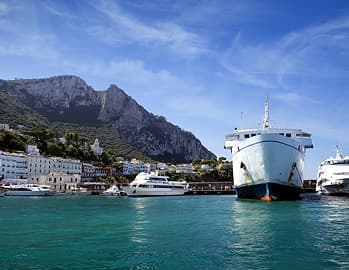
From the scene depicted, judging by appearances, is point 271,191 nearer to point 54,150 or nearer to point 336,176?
point 336,176

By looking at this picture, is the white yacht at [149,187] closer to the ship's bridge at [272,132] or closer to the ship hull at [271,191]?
the ship's bridge at [272,132]

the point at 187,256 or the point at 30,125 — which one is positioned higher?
the point at 30,125

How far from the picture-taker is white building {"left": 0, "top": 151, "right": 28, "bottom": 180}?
114312mm

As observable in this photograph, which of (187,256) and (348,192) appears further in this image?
(348,192)

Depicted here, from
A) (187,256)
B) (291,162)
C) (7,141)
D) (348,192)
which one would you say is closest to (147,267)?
(187,256)

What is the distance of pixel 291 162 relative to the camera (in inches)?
1919

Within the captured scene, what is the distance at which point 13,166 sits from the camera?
118 metres

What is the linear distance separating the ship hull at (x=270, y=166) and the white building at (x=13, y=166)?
83.9 meters

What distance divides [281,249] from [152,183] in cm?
7713

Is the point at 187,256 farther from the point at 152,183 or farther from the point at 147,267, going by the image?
the point at 152,183

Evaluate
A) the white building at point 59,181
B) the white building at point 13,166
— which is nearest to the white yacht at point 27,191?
the white building at point 13,166

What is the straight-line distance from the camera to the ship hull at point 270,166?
155 ft

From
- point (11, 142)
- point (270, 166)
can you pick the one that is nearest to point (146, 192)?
point (270, 166)

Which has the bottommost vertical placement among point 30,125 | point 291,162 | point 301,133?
point 291,162
